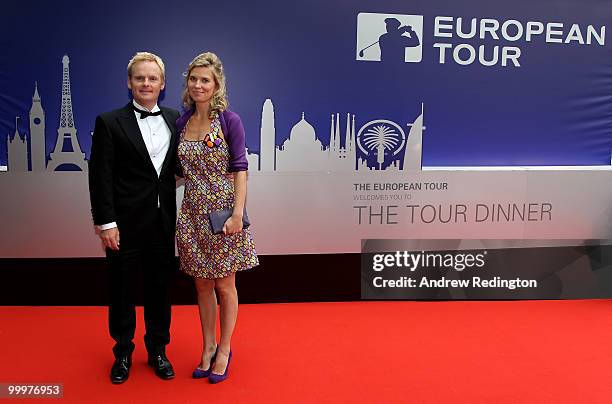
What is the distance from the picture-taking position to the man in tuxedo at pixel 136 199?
8.35ft

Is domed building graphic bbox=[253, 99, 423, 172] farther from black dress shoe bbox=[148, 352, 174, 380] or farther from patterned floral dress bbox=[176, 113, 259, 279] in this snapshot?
black dress shoe bbox=[148, 352, 174, 380]

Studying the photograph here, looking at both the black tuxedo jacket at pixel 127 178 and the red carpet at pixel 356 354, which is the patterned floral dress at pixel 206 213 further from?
the red carpet at pixel 356 354

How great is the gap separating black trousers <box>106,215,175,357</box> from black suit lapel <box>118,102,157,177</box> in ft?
1.02

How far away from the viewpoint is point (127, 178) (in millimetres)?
2605

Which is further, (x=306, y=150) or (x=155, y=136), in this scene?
(x=306, y=150)

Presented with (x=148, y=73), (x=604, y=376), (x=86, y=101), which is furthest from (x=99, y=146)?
(x=604, y=376)

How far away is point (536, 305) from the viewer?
414cm

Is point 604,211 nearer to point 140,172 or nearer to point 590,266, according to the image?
point 590,266

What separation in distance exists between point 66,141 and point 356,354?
2.36 meters

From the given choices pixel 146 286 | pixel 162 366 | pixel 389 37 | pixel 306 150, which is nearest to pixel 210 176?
pixel 146 286

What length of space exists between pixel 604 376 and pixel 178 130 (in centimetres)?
251

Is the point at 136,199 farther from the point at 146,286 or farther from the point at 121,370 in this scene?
the point at 121,370

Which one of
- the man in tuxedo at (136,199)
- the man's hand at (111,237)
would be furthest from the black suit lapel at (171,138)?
the man's hand at (111,237)

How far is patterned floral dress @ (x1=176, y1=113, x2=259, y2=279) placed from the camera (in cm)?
257
